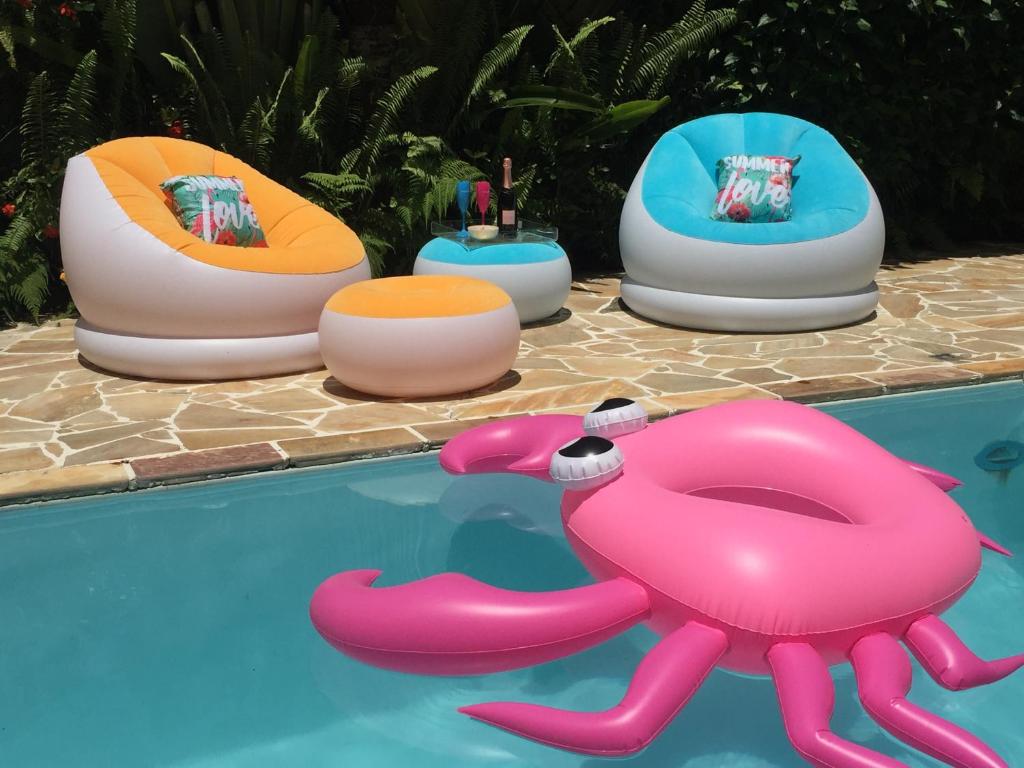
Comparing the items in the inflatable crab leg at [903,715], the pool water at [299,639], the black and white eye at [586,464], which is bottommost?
the pool water at [299,639]

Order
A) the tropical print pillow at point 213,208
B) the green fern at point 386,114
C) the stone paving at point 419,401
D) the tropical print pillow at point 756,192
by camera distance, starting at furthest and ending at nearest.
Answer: the green fern at point 386,114 < the tropical print pillow at point 756,192 < the tropical print pillow at point 213,208 < the stone paving at point 419,401

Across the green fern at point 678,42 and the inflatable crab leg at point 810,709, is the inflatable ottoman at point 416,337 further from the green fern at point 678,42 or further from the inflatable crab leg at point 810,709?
the green fern at point 678,42

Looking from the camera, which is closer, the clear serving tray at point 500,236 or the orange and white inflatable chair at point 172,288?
the orange and white inflatable chair at point 172,288

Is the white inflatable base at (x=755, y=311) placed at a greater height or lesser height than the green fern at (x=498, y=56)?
lesser

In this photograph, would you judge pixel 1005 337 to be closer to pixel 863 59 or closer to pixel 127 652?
pixel 863 59

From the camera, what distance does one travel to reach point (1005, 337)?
638 centimetres

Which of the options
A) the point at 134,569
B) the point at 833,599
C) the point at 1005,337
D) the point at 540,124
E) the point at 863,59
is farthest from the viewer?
the point at 863,59

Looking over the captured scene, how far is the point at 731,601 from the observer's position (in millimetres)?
2637

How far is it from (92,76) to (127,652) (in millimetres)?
4722

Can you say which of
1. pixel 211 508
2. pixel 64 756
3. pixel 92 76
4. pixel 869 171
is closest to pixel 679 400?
pixel 211 508

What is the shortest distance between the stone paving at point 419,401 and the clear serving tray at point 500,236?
1.87 ft

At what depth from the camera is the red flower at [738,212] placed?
6879 mm

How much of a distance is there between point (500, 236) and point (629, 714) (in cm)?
449

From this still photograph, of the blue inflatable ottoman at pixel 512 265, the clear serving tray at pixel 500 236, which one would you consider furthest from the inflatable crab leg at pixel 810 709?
the clear serving tray at pixel 500 236
